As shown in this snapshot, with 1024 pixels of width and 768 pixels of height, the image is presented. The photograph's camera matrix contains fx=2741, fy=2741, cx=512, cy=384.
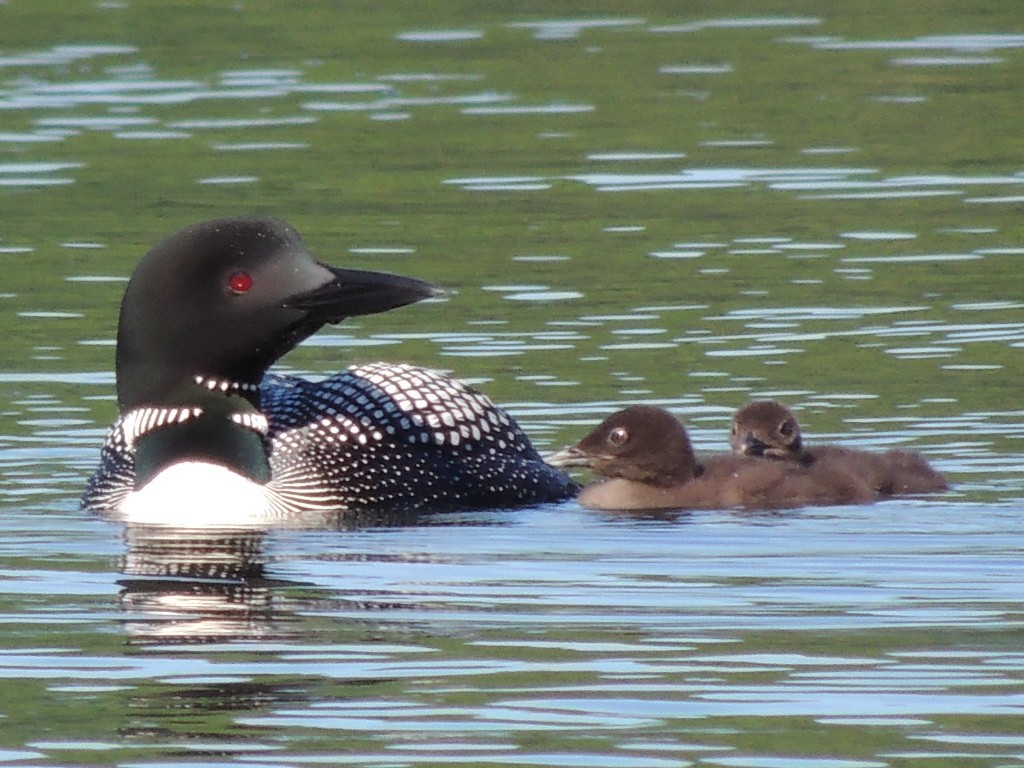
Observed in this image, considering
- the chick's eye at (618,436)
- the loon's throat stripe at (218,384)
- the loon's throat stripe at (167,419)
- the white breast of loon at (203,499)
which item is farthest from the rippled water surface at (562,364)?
the loon's throat stripe at (218,384)

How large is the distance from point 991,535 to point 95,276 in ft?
18.1

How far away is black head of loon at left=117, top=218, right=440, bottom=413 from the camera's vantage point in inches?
306

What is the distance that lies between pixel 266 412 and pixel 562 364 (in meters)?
1.72

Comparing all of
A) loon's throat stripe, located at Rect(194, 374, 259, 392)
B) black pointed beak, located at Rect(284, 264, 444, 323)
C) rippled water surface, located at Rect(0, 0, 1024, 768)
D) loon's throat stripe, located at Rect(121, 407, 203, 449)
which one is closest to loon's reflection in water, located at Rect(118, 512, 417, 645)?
rippled water surface, located at Rect(0, 0, 1024, 768)

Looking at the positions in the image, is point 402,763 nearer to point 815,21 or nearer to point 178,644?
point 178,644

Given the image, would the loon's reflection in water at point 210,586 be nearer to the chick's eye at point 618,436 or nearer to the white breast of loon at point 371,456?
the white breast of loon at point 371,456

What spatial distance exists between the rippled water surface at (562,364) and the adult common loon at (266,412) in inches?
6.4

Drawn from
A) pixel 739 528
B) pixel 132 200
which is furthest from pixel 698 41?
pixel 739 528

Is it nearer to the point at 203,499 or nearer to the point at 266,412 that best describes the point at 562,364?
the point at 266,412

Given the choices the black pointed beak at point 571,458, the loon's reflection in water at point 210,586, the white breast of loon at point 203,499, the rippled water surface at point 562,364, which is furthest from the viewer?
the black pointed beak at point 571,458

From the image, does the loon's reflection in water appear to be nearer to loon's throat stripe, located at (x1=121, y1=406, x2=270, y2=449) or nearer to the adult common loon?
the adult common loon

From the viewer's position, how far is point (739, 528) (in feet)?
25.2

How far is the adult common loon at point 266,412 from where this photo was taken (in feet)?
25.6

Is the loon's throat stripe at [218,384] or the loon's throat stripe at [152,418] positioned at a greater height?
the loon's throat stripe at [218,384]
